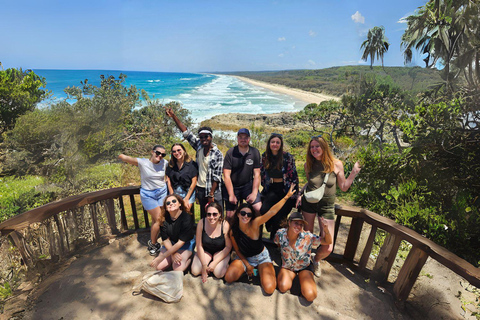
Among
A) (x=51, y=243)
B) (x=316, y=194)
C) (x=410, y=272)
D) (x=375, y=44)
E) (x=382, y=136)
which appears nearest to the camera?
(x=410, y=272)

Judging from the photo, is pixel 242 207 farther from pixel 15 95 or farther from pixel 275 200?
pixel 15 95

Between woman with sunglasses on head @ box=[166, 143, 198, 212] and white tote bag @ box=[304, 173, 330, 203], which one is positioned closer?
white tote bag @ box=[304, 173, 330, 203]

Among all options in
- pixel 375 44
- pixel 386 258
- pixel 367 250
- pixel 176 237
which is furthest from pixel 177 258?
pixel 375 44

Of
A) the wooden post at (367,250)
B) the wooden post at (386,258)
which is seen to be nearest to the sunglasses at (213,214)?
the wooden post at (367,250)

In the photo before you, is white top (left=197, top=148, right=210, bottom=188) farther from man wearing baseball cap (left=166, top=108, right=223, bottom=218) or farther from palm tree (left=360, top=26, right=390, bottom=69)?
palm tree (left=360, top=26, right=390, bottom=69)

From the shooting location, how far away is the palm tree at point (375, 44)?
16.9 m

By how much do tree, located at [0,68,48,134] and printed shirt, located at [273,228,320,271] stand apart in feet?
41.6

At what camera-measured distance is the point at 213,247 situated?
316cm

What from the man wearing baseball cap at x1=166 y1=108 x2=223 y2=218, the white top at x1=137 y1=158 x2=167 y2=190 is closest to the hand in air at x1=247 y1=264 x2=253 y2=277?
the man wearing baseball cap at x1=166 y1=108 x2=223 y2=218

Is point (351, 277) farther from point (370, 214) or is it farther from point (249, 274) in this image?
point (249, 274)

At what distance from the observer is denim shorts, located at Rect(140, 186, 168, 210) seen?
3389 millimetres

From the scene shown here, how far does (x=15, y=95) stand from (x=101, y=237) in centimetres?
1090

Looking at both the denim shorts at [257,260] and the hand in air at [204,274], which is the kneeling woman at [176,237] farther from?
the denim shorts at [257,260]

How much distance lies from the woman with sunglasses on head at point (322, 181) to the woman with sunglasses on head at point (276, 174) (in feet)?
0.87
